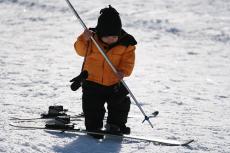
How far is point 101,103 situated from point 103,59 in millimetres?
459

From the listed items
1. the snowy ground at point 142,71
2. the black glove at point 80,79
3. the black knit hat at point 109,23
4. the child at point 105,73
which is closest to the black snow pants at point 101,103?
the child at point 105,73

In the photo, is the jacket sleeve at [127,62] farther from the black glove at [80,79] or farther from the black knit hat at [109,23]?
the black glove at [80,79]

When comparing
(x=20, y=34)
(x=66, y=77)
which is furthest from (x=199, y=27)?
(x=66, y=77)

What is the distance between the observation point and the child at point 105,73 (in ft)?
16.1

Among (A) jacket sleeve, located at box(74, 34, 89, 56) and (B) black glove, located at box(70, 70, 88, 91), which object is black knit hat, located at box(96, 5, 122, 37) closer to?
(A) jacket sleeve, located at box(74, 34, 89, 56)

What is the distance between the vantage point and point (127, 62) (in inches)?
195

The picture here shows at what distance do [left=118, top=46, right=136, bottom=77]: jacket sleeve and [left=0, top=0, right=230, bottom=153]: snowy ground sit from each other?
73cm

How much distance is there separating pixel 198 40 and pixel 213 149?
8.33 meters

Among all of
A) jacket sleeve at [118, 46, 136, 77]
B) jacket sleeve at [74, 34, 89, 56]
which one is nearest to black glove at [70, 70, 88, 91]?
jacket sleeve at [74, 34, 89, 56]

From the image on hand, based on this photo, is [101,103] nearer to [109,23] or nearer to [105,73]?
[105,73]

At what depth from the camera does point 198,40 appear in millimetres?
12820

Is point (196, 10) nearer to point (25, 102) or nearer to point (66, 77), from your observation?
point (66, 77)

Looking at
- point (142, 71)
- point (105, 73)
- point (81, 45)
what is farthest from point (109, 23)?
point (142, 71)

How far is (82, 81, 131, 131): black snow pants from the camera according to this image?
4934 mm
